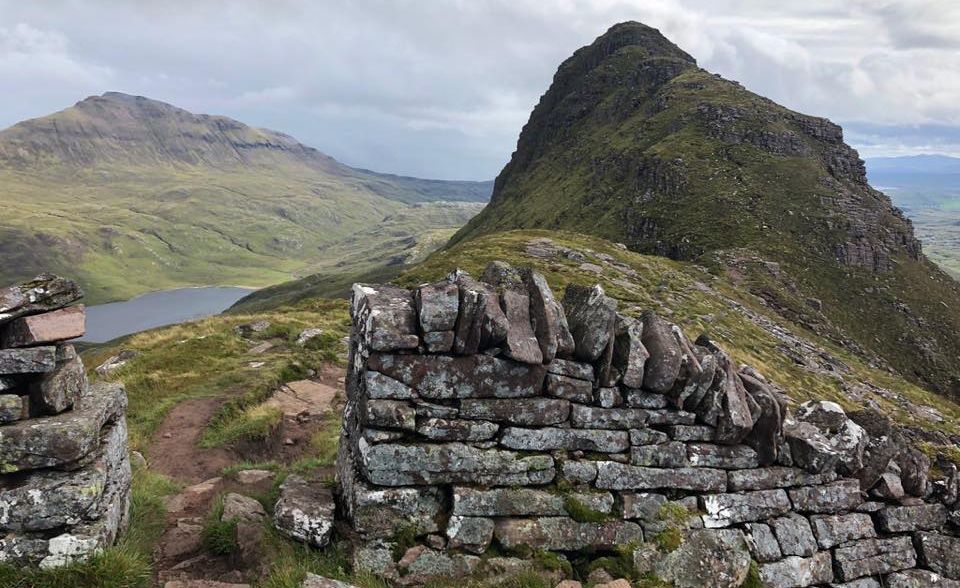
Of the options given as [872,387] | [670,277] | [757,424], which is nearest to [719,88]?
[670,277]

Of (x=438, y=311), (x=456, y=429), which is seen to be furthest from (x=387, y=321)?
(x=456, y=429)

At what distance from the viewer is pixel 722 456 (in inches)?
460

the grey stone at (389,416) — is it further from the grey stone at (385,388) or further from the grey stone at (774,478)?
the grey stone at (774,478)

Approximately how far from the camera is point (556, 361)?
11.2 meters

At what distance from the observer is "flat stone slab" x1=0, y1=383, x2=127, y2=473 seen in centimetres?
850

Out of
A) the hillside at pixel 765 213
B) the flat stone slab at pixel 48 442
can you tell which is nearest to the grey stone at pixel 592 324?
the flat stone slab at pixel 48 442

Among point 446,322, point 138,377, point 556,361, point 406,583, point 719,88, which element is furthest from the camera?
point 719,88

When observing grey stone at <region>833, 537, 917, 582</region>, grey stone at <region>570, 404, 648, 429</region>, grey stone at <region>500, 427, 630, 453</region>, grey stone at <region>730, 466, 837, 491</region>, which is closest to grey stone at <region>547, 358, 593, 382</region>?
grey stone at <region>570, 404, 648, 429</region>

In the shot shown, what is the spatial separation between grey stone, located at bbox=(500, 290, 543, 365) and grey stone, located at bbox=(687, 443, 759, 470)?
4.09 m

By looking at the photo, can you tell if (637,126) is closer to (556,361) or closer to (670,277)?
(670,277)

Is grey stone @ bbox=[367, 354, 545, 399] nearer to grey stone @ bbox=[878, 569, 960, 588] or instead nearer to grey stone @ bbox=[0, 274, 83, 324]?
grey stone @ bbox=[0, 274, 83, 324]

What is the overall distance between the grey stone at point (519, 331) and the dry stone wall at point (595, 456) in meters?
0.04

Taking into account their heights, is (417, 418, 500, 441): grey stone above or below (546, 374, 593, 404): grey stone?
below

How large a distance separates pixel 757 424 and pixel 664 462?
2718 millimetres
